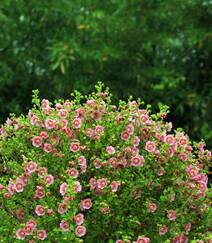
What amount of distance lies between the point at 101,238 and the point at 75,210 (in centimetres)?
39

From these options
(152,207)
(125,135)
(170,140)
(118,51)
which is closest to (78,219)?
(152,207)

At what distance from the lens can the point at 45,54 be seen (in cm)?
787

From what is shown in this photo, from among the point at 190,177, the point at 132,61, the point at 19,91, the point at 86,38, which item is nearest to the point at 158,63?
the point at 132,61

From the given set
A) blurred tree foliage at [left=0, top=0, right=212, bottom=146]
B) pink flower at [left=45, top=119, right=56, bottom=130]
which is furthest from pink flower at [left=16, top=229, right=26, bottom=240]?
blurred tree foliage at [left=0, top=0, right=212, bottom=146]

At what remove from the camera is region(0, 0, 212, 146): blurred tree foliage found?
299 inches

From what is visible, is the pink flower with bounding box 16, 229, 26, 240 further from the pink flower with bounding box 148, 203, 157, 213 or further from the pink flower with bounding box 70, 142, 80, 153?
the pink flower with bounding box 148, 203, 157, 213

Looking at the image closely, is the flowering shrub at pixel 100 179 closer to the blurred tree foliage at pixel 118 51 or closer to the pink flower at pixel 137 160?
the pink flower at pixel 137 160

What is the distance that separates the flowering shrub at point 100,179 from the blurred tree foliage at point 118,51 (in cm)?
379

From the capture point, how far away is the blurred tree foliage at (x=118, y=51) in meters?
7.60

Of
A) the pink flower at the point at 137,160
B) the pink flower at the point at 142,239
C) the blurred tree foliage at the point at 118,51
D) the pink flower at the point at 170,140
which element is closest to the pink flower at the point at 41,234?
the pink flower at the point at 142,239

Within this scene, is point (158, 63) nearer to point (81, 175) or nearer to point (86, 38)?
point (86, 38)

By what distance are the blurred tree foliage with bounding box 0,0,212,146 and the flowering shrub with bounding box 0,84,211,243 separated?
12.4ft

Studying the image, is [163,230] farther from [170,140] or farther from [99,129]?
[99,129]

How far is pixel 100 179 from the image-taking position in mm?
3404
